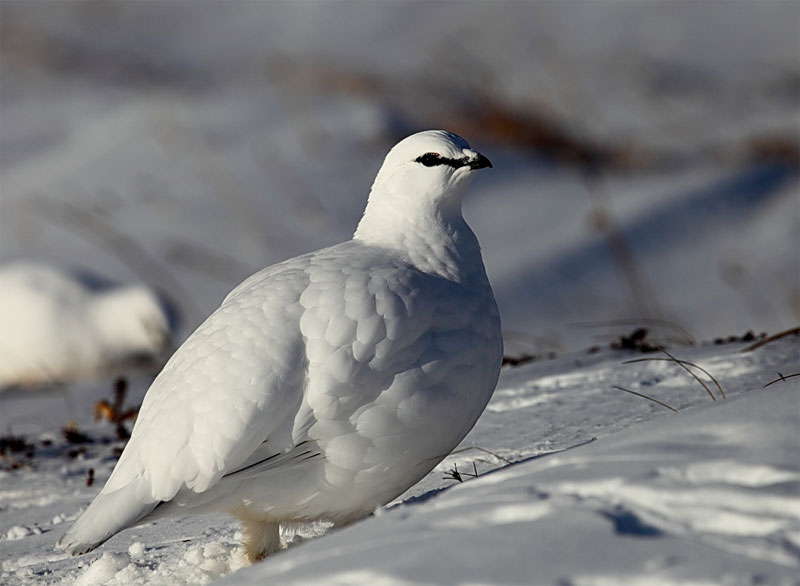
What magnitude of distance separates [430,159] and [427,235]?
258 millimetres

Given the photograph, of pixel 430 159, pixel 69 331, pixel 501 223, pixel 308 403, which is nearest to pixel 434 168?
pixel 430 159

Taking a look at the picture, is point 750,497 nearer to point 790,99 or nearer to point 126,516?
point 126,516

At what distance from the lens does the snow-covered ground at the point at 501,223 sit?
1623 millimetres

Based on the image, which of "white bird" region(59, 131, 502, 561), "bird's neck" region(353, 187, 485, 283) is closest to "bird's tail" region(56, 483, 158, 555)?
"white bird" region(59, 131, 502, 561)

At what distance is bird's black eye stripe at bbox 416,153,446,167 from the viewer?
2779 mm

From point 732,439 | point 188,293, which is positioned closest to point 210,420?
point 732,439

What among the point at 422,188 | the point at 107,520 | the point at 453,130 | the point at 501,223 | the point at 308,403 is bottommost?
the point at 107,520

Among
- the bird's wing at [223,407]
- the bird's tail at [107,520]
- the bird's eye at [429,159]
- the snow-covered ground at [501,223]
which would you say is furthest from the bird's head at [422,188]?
the bird's tail at [107,520]

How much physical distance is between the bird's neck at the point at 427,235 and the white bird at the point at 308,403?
126mm

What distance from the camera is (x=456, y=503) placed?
1.76 m

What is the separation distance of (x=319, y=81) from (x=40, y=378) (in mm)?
5078

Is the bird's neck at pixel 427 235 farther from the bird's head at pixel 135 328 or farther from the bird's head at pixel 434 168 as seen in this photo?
the bird's head at pixel 135 328

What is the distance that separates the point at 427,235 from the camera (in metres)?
2.64

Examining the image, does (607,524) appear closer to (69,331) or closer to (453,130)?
(69,331)
